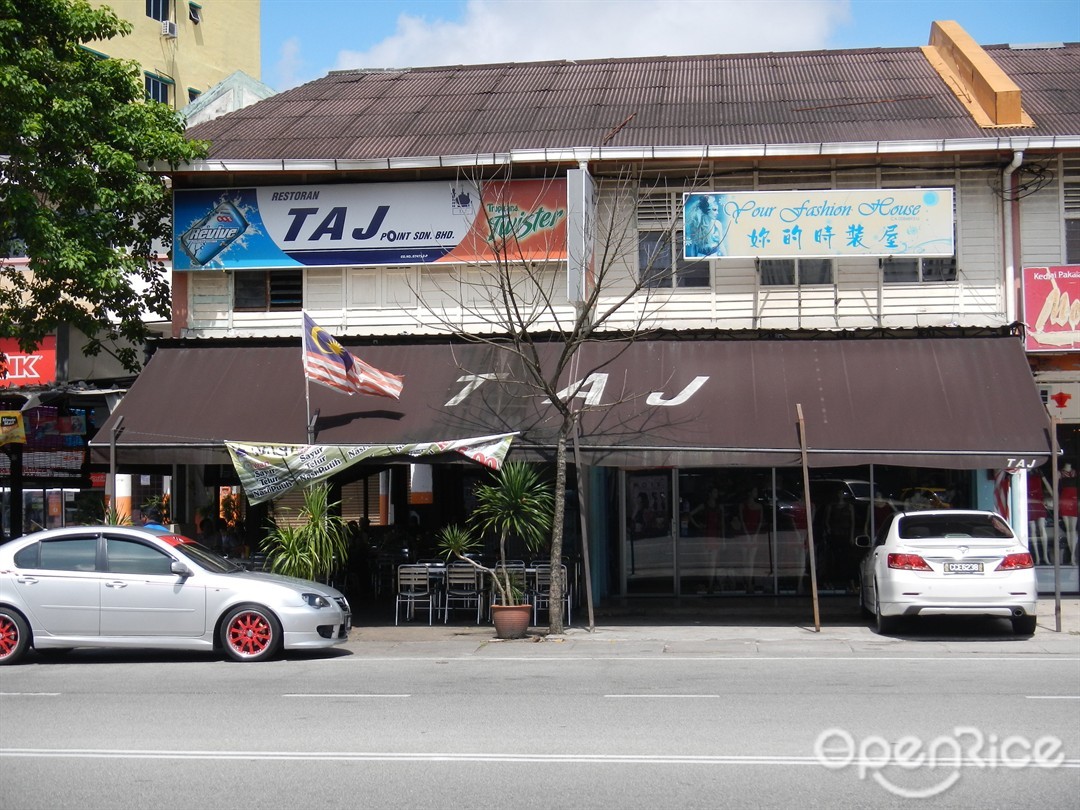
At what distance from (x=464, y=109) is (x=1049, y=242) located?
10.1 metres

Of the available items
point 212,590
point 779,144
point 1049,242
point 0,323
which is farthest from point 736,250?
point 0,323

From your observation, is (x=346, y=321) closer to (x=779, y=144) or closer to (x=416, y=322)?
(x=416, y=322)

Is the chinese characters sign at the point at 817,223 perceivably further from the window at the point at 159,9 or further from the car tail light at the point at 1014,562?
the window at the point at 159,9

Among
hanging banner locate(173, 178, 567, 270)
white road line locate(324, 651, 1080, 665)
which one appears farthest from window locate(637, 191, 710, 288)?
white road line locate(324, 651, 1080, 665)

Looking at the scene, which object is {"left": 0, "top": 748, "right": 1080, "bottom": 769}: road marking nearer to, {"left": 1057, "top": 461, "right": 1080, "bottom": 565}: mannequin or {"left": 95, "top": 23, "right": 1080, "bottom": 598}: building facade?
{"left": 95, "top": 23, "right": 1080, "bottom": 598}: building facade

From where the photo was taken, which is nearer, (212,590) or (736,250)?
(212,590)

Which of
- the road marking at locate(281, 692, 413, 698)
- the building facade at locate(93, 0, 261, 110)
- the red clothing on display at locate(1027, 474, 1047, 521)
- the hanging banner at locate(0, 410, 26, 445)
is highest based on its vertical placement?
the building facade at locate(93, 0, 261, 110)

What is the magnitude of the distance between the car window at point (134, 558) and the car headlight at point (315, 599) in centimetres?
157

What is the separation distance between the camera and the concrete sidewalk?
13883 mm

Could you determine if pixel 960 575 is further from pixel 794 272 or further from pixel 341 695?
pixel 341 695

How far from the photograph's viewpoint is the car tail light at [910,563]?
13.9 m

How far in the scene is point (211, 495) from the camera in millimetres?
22500

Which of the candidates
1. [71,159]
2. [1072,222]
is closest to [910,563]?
[1072,222]
